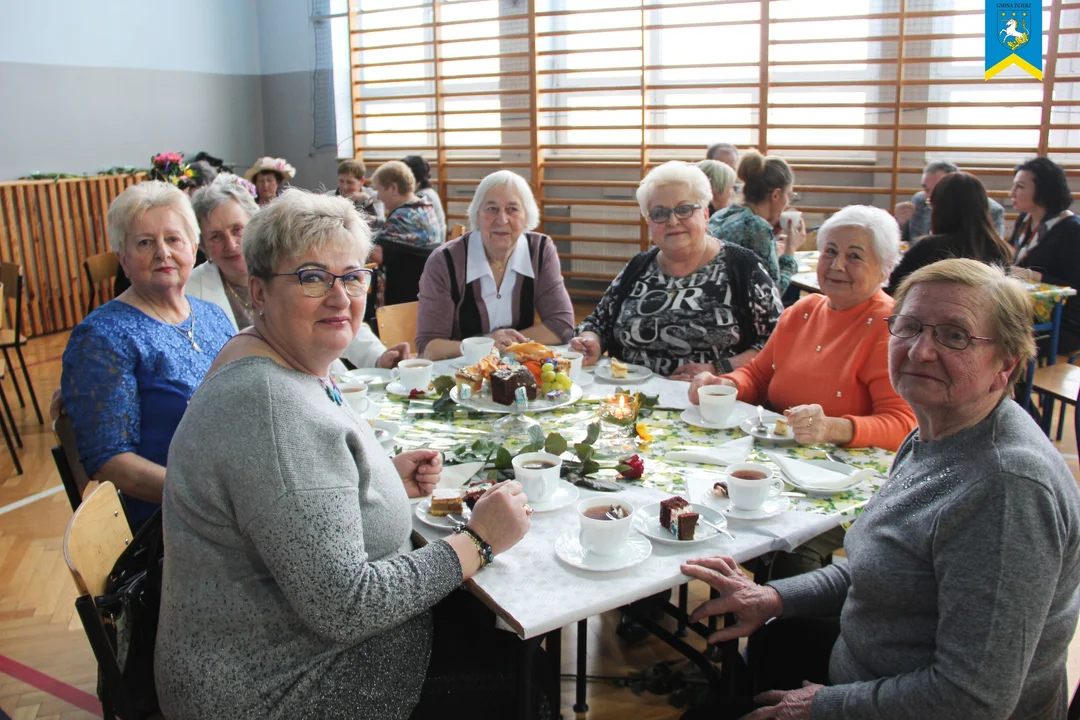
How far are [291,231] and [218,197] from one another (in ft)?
5.06

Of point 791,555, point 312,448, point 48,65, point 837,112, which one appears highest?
point 48,65

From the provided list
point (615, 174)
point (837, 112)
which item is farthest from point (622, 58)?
point (837, 112)

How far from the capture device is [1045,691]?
1.37 m

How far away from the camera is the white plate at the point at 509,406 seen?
234cm

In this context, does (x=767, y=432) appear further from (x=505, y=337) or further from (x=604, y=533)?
(x=505, y=337)

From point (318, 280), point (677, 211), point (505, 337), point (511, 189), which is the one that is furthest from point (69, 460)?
point (677, 211)

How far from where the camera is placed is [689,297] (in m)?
2.98

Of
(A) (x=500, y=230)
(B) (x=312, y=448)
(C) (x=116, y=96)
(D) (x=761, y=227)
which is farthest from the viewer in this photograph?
(C) (x=116, y=96)

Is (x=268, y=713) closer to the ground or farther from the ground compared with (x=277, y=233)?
closer to the ground

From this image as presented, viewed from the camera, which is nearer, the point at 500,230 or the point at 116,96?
the point at 500,230

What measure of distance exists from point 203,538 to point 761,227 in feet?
10.9

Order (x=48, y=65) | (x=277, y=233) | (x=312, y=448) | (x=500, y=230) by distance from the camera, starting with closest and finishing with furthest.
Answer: (x=312, y=448) → (x=277, y=233) → (x=500, y=230) → (x=48, y=65)

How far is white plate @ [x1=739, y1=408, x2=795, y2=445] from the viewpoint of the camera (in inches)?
83.3

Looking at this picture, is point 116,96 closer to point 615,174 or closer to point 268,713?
point 615,174
